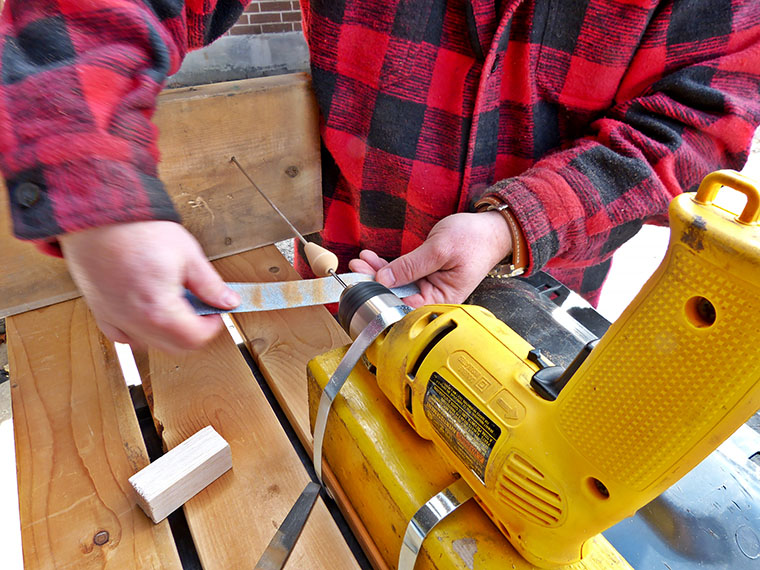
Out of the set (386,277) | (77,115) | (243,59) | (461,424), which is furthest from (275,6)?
(461,424)

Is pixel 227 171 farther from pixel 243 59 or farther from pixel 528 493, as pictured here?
pixel 528 493

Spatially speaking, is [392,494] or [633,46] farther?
[633,46]

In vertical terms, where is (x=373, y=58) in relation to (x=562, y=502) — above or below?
above

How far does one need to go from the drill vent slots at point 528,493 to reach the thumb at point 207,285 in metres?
0.37

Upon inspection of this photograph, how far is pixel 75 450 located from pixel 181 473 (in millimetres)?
188

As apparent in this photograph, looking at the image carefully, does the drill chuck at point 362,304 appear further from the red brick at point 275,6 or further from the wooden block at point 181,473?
the red brick at point 275,6

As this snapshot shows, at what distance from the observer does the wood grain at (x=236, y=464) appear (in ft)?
1.95

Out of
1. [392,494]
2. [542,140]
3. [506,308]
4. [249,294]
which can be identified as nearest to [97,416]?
[249,294]

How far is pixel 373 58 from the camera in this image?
90cm

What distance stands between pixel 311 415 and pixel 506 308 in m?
0.44

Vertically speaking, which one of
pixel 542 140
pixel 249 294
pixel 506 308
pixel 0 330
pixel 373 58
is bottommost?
pixel 0 330

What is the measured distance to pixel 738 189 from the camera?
31cm

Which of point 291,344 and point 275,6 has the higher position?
point 275,6

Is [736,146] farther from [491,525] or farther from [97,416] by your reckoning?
[97,416]
